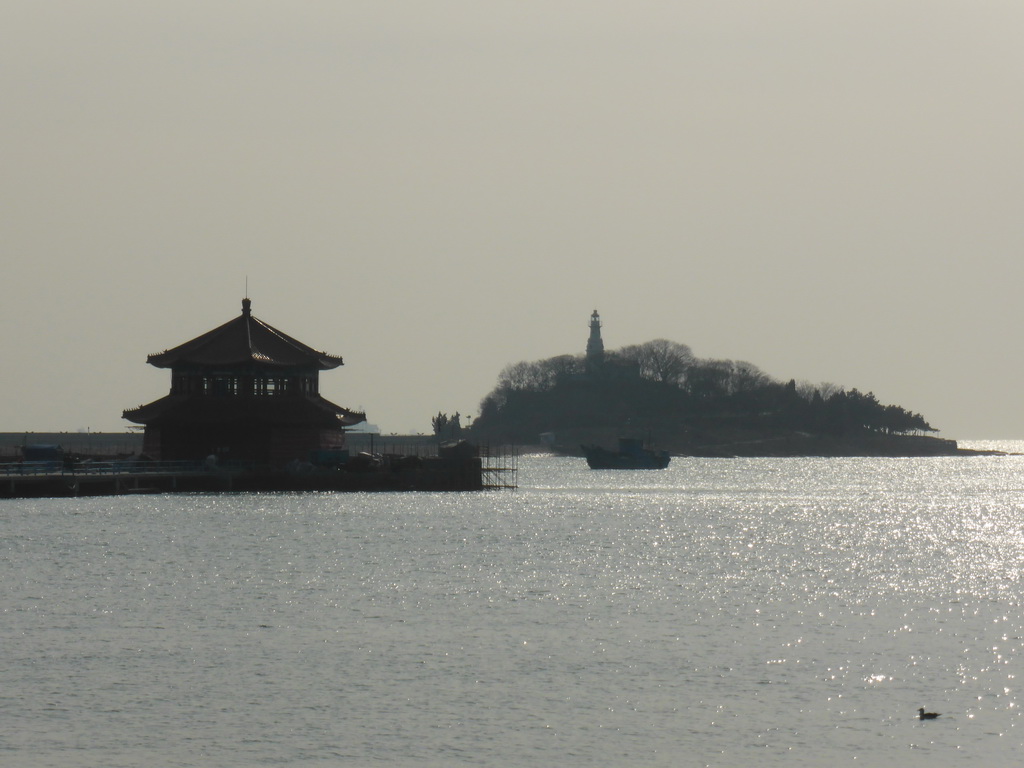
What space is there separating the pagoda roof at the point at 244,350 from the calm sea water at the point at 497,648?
115 ft

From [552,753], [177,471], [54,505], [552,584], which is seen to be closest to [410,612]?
[552,584]

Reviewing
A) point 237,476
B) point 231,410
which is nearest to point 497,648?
point 237,476

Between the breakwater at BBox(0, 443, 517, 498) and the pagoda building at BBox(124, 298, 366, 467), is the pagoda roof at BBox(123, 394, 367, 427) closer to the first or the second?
the pagoda building at BBox(124, 298, 366, 467)

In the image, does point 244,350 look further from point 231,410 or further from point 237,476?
point 237,476

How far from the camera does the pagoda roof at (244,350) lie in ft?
352

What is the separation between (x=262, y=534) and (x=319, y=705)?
40.3 metres

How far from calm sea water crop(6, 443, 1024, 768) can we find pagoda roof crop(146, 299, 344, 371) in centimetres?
3515

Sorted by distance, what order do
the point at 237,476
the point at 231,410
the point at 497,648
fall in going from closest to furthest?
1. the point at 497,648
2. the point at 237,476
3. the point at 231,410

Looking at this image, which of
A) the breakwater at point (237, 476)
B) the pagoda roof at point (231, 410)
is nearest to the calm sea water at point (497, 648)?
the breakwater at point (237, 476)

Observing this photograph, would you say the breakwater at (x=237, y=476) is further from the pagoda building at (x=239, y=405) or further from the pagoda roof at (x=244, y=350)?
the pagoda roof at (x=244, y=350)

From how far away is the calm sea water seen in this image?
2775 centimetres

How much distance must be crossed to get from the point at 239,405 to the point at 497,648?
7104 centimetres

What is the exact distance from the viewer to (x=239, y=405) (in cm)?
10550

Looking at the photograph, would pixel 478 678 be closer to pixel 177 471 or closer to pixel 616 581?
pixel 616 581
